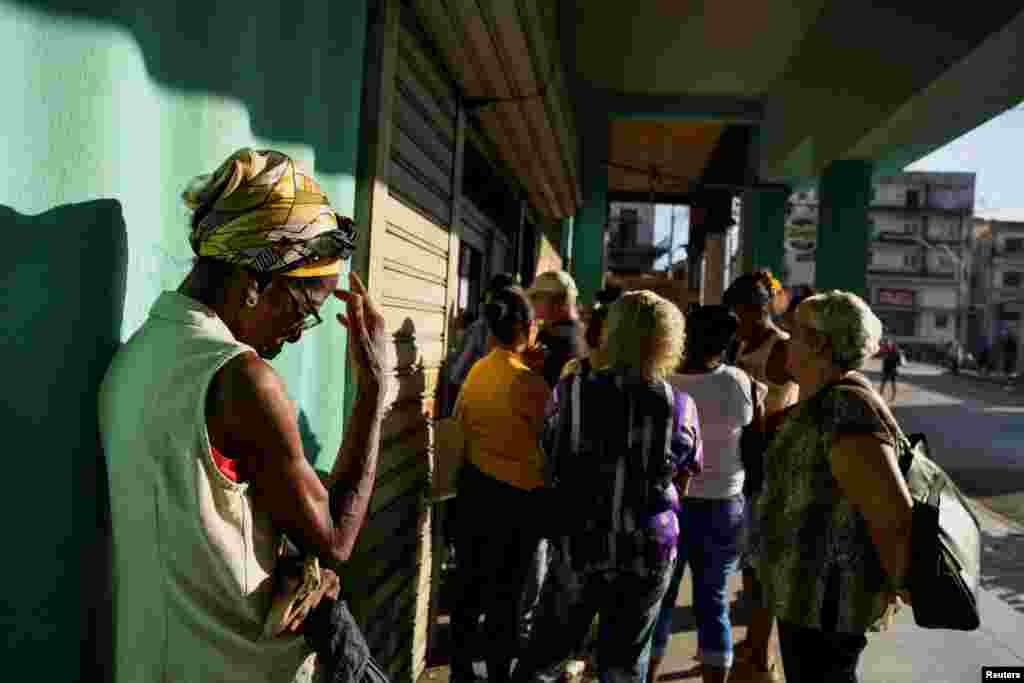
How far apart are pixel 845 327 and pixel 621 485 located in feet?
3.34

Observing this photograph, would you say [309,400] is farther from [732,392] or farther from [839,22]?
[839,22]

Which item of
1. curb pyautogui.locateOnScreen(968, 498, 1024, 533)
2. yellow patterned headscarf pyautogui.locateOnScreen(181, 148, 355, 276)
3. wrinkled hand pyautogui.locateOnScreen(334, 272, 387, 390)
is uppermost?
yellow patterned headscarf pyautogui.locateOnScreen(181, 148, 355, 276)

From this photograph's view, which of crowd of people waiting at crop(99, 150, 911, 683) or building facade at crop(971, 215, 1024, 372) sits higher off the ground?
building facade at crop(971, 215, 1024, 372)

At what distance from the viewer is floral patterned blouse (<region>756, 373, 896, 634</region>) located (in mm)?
2539

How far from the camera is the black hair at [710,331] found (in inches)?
143

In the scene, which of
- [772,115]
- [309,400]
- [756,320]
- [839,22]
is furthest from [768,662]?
[772,115]

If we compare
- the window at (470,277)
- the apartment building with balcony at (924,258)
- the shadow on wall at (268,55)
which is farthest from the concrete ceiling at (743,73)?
the apartment building with balcony at (924,258)

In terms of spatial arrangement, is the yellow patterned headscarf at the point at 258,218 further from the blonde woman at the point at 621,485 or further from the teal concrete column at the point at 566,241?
the teal concrete column at the point at 566,241

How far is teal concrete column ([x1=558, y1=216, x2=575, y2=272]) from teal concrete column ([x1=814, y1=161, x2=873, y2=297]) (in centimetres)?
445

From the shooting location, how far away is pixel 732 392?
145 inches

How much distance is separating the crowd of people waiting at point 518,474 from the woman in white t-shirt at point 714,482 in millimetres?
11

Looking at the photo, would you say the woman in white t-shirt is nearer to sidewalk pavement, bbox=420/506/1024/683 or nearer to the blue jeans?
the blue jeans

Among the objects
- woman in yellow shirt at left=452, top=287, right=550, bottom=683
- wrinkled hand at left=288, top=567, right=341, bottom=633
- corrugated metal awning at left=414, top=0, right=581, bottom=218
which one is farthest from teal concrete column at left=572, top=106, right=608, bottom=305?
wrinkled hand at left=288, top=567, right=341, bottom=633

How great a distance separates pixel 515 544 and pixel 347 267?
1713mm
